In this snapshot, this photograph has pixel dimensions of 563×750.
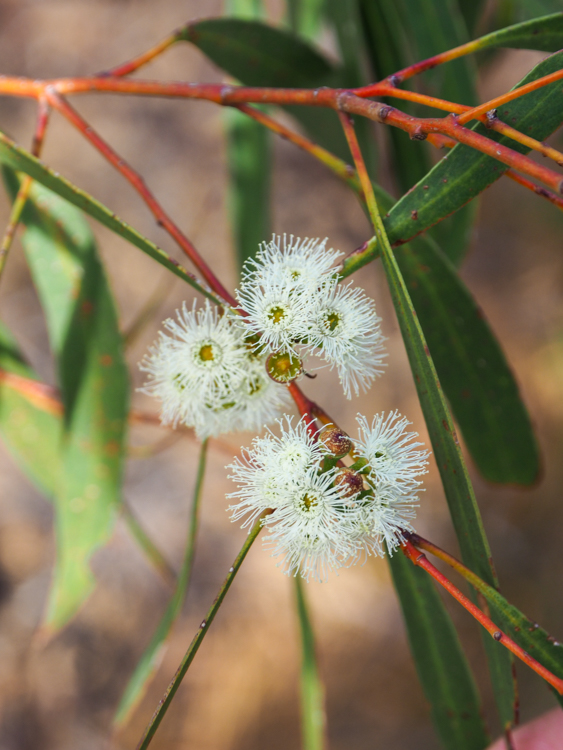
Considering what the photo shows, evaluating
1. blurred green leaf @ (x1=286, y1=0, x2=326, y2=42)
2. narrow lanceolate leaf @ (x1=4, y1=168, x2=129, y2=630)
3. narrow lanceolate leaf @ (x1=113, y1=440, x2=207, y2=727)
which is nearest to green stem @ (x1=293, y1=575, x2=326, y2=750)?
narrow lanceolate leaf @ (x1=113, y1=440, x2=207, y2=727)

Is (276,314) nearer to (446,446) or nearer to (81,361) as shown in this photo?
(446,446)

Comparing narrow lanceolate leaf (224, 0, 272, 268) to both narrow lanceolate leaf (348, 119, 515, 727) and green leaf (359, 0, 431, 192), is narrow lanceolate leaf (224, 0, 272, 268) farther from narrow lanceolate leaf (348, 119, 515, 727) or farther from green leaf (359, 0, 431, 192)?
narrow lanceolate leaf (348, 119, 515, 727)

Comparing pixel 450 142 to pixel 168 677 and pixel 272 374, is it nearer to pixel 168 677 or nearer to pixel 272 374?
pixel 272 374

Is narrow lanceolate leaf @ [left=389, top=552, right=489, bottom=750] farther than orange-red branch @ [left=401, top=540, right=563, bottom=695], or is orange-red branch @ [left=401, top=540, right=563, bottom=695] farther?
narrow lanceolate leaf @ [left=389, top=552, right=489, bottom=750]

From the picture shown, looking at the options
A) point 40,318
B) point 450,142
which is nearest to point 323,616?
point 40,318

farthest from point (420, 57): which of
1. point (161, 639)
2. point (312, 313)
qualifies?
point (161, 639)

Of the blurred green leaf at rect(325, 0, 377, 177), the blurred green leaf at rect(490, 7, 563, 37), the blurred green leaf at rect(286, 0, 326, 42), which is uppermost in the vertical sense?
the blurred green leaf at rect(286, 0, 326, 42)

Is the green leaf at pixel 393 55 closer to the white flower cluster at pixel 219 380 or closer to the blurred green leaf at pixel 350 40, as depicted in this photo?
the blurred green leaf at pixel 350 40
